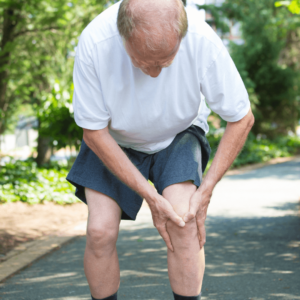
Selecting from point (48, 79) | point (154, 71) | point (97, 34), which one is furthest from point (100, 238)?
point (48, 79)

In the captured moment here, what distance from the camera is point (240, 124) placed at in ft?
6.89

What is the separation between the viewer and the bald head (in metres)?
1.64

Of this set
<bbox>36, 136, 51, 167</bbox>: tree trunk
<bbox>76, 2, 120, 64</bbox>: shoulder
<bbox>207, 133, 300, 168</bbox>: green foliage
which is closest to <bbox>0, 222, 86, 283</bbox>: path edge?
<bbox>76, 2, 120, 64</bbox>: shoulder

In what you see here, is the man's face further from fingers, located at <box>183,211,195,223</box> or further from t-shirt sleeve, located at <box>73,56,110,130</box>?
fingers, located at <box>183,211,195,223</box>

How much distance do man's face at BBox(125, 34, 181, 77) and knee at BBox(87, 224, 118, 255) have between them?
0.78 meters

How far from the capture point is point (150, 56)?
66.8 inches

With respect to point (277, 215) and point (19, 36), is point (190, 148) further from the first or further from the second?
point (19, 36)

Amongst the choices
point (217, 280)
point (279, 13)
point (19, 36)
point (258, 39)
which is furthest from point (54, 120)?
point (279, 13)

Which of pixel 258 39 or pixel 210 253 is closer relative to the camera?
pixel 210 253

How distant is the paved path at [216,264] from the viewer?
3025 mm

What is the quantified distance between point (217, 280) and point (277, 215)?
2.79 metres

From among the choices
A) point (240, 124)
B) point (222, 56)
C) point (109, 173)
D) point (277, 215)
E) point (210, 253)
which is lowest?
point (277, 215)

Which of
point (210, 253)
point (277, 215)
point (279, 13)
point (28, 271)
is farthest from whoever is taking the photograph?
point (279, 13)

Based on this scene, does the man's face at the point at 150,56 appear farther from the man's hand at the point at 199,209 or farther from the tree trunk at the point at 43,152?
the tree trunk at the point at 43,152
